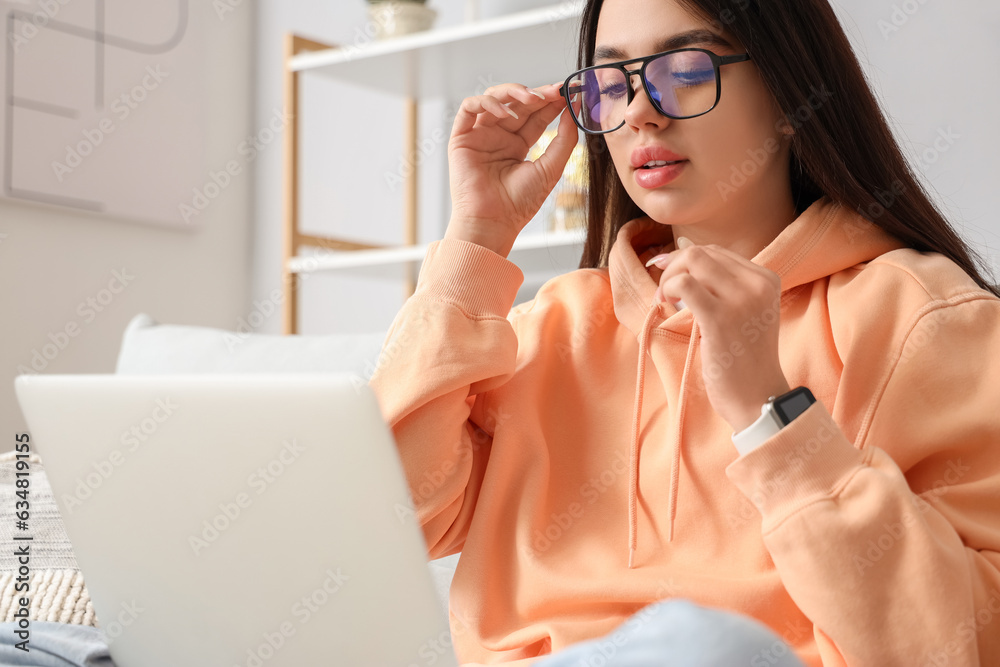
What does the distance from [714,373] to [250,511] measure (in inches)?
15.4

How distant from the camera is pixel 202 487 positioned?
71 centimetres

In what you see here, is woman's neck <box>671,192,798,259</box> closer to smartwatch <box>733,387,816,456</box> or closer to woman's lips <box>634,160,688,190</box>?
woman's lips <box>634,160,688,190</box>

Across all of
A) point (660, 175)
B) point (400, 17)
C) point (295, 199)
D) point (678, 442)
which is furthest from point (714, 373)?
point (295, 199)

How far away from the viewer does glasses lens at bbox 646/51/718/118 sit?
1.00 m

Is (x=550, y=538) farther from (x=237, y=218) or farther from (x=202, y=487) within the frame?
(x=237, y=218)

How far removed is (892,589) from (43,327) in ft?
7.13

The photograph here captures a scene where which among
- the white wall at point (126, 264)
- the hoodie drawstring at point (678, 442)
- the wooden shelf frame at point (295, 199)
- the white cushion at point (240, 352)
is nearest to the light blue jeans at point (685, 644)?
the hoodie drawstring at point (678, 442)

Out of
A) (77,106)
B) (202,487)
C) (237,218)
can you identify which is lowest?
(202,487)

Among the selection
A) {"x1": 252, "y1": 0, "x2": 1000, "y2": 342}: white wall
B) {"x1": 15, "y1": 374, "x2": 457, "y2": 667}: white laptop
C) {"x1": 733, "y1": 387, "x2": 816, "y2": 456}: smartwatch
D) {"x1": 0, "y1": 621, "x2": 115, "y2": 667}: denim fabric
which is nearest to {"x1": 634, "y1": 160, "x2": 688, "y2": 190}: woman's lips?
{"x1": 733, "y1": 387, "x2": 816, "y2": 456}: smartwatch

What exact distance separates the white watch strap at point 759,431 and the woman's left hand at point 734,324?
1 centimetres

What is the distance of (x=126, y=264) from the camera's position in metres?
2.59

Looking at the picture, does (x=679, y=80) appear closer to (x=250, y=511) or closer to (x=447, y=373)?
(x=447, y=373)

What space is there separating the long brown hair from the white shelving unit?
0.84 m

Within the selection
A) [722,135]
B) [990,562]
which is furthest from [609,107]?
[990,562]
